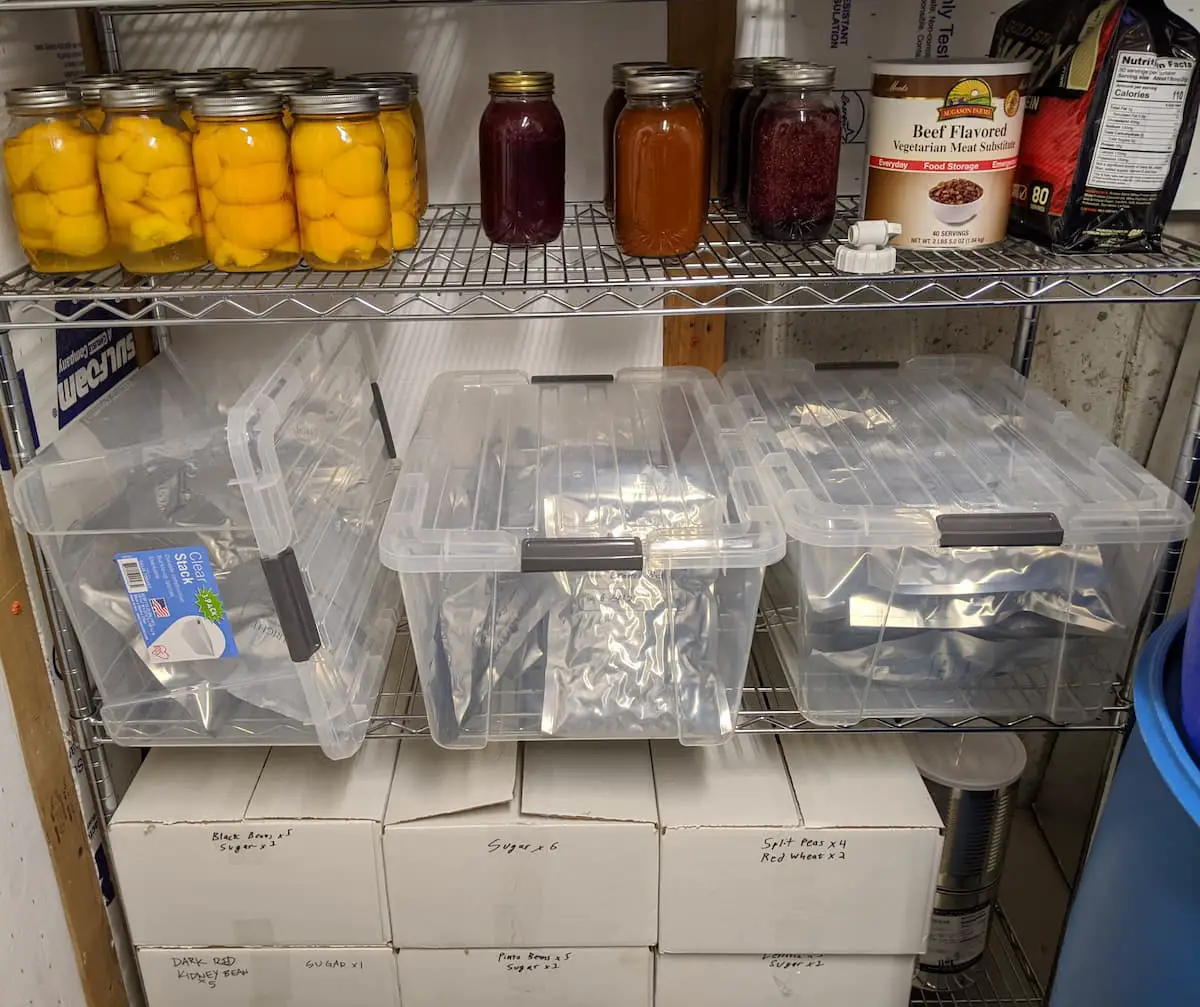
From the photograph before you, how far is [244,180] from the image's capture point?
946 millimetres

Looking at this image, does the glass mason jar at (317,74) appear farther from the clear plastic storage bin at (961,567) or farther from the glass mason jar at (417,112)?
the clear plastic storage bin at (961,567)

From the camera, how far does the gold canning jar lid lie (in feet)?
3.30

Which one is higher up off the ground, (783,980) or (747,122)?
(747,122)

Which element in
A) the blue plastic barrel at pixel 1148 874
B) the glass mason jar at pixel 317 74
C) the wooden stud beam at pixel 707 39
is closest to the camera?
the blue plastic barrel at pixel 1148 874

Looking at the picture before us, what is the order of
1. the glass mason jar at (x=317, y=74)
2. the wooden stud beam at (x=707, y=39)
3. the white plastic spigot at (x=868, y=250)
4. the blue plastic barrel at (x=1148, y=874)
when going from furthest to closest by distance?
1. the wooden stud beam at (x=707, y=39)
2. the glass mason jar at (x=317, y=74)
3. the white plastic spigot at (x=868, y=250)
4. the blue plastic barrel at (x=1148, y=874)

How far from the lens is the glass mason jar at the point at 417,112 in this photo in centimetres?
110

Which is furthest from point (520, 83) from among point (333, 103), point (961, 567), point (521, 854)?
point (521, 854)

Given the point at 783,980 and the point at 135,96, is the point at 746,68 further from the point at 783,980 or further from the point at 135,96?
the point at 783,980

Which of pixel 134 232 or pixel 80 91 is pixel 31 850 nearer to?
pixel 134 232

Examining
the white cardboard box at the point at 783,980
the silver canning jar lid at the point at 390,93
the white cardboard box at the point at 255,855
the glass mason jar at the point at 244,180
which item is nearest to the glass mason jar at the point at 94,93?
the glass mason jar at the point at 244,180

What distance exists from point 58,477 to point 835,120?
85 cm

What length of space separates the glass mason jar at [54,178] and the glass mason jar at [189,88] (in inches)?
3.4

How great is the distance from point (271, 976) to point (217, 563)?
507 mm

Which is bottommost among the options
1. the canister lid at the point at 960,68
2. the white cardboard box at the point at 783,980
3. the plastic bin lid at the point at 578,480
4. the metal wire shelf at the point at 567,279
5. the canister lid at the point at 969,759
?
the white cardboard box at the point at 783,980
